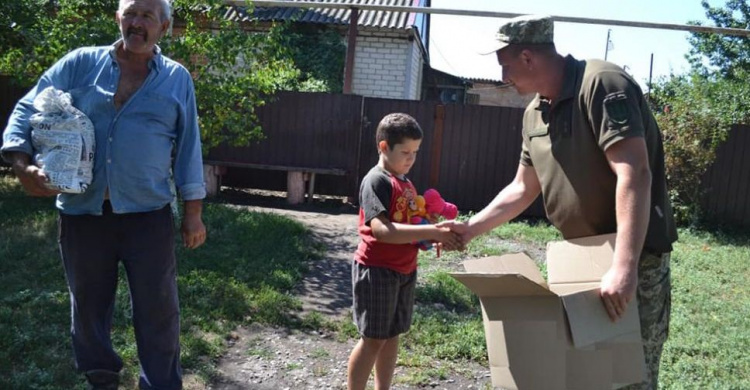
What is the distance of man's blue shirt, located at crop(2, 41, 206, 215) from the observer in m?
2.78

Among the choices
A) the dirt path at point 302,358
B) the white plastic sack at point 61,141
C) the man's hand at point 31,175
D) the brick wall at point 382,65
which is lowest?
the dirt path at point 302,358

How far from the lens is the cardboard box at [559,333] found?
2.09 meters

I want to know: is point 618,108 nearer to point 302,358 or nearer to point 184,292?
point 302,358

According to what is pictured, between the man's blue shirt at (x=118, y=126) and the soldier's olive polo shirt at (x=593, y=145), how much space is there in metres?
1.59

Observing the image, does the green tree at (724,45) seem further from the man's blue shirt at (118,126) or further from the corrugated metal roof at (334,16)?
the man's blue shirt at (118,126)

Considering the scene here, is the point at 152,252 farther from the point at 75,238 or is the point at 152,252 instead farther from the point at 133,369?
the point at 133,369

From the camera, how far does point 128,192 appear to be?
2803mm

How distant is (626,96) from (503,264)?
0.77 metres

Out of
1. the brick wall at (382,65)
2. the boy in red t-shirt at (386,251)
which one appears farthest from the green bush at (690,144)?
the boy in red t-shirt at (386,251)

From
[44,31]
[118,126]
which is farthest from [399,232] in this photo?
[44,31]

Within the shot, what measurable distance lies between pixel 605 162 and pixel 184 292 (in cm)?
360

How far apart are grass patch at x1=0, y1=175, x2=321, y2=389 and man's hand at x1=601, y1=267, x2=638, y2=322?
241 cm

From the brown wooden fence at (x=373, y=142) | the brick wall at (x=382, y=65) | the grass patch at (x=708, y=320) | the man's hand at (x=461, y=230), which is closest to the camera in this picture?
the man's hand at (x=461, y=230)

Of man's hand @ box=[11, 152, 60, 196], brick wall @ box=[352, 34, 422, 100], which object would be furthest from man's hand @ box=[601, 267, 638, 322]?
brick wall @ box=[352, 34, 422, 100]
